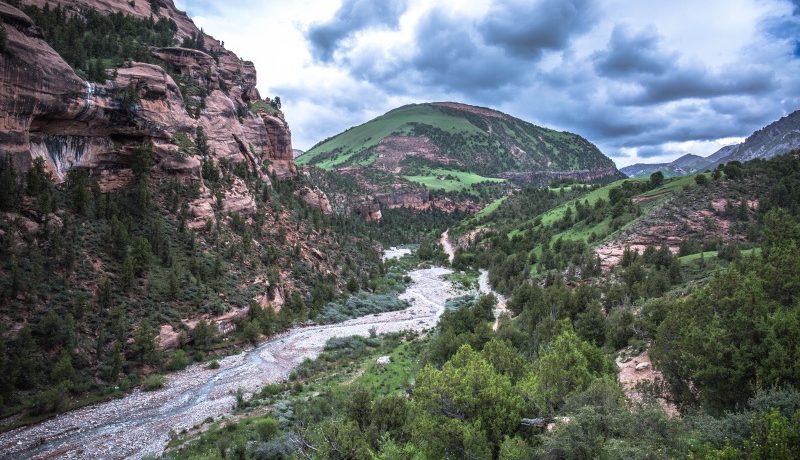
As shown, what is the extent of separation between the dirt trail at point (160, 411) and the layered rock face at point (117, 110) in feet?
82.8

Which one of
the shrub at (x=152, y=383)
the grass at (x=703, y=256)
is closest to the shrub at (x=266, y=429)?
the shrub at (x=152, y=383)

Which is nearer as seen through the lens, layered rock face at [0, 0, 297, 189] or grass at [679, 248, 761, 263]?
layered rock face at [0, 0, 297, 189]

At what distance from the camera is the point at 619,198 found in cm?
9369

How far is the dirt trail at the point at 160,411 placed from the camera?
2628cm

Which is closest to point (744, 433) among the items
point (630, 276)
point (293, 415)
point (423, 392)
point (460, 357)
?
point (423, 392)

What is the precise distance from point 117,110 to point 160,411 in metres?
37.3

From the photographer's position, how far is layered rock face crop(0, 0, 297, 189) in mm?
40031

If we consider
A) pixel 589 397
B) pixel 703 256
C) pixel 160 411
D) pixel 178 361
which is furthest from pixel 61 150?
pixel 703 256

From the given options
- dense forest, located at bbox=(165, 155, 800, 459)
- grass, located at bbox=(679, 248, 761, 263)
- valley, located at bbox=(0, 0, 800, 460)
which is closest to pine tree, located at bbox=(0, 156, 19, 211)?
valley, located at bbox=(0, 0, 800, 460)

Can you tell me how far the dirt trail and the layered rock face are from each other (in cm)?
2525

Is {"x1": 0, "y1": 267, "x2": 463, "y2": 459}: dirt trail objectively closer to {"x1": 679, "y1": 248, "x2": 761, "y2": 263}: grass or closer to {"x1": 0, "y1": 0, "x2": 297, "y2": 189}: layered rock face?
{"x1": 0, "y1": 0, "x2": 297, "y2": 189}: layered rock face

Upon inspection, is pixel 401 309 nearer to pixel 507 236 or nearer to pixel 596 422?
pixel 507 236

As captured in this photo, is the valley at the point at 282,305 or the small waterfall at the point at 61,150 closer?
the valley at the point at 282,305

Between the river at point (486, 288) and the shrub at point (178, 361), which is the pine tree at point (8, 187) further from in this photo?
the river at point (486, 288)
